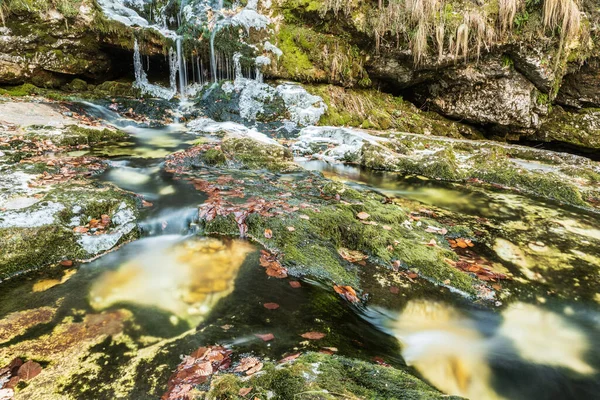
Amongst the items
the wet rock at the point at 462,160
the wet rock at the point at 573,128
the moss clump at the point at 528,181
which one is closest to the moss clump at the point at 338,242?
the wet rock at the point at 462,160

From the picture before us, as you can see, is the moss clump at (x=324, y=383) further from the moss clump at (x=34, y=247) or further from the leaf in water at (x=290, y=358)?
the moss clump at (x=34, y=247)

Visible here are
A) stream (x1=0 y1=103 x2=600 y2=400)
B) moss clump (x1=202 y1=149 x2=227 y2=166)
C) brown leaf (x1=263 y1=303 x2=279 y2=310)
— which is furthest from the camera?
moss clump (x1=202 y1=149 x2=227 y2=166)

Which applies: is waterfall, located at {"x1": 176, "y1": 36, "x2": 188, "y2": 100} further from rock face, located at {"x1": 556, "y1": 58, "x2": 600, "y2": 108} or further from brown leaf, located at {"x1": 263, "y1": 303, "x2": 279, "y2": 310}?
rock face, located at {"x1": 556, "y1": 58, "x2": 600, "y2": 108}

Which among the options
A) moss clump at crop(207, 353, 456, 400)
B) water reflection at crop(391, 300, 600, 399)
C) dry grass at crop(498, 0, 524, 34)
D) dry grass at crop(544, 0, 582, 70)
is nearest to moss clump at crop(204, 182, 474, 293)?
water reflection at crop(391, 300, 600, 399)

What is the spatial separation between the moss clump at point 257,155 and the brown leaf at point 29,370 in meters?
4.48

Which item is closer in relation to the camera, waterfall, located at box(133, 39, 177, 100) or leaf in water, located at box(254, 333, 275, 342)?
leaf in water, located at box(254, 333, 275, 342)

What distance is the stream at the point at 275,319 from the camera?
211 cm

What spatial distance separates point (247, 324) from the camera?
231cm

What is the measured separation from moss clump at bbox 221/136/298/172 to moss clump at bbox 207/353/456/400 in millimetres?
4505

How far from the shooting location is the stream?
211 centimetres

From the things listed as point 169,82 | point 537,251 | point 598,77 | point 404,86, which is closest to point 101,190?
point 537,251

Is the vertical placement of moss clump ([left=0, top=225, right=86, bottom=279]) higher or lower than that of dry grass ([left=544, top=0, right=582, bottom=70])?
lower

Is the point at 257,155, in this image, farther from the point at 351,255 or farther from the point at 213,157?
the point at 351,255

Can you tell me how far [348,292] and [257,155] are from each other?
4.03 m
